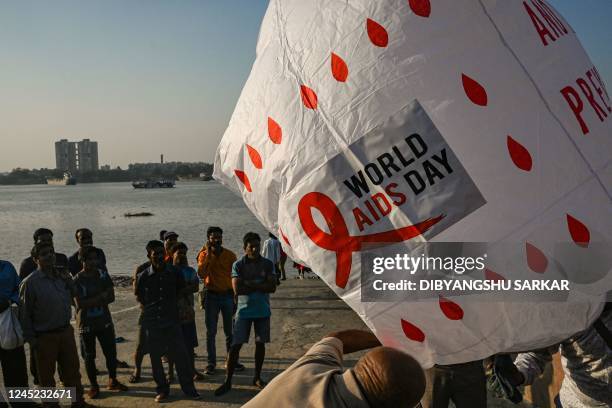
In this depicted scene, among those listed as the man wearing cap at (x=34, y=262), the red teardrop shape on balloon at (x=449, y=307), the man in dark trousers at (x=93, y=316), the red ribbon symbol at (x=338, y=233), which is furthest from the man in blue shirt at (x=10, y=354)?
the red teardrop shape on balloon at (x=449, y=307)

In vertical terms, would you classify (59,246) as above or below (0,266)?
below

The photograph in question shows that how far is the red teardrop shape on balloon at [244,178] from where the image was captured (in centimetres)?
318

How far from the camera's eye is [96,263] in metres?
6.45

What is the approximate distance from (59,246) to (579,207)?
43625mm

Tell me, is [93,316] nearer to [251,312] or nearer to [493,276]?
[251,312]

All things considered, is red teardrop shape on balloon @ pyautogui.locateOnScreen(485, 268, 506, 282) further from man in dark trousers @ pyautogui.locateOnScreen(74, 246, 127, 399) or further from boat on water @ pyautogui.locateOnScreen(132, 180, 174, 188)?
boat on water @ pyautogui.locateOnScreen(132, 180, 174, 188)

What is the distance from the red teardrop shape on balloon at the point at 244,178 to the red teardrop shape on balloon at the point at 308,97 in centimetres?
61

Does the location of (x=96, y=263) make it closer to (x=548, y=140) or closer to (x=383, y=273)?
(x=383, y=273)

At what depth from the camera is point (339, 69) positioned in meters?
2.75

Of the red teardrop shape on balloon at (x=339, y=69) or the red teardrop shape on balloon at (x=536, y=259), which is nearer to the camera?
the red teardrop shape on balloon at (x=536, y=259)

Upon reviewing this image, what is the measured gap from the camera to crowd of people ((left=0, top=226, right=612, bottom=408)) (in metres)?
2.06

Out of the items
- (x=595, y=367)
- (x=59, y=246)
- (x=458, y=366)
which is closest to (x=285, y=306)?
(x=458, y=366)

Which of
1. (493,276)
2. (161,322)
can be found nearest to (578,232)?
(493,276)

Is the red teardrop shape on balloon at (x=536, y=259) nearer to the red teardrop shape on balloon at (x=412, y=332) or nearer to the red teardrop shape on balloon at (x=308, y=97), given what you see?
the red teardrop shape on balloon at (x=412, y=332)
